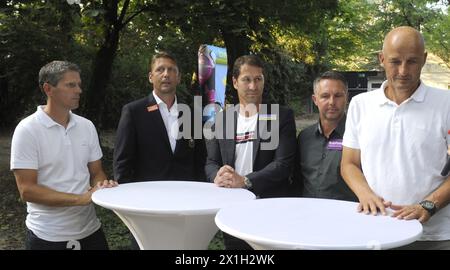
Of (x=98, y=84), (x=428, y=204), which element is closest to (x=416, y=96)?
(x=428, y=204)

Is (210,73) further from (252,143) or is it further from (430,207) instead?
(430,207)

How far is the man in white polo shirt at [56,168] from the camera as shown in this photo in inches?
101

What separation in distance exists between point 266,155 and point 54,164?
126cm

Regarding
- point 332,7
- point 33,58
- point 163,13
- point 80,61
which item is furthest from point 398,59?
point 80,61

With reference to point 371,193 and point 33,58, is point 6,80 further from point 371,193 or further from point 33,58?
point 371,193

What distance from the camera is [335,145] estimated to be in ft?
9.32

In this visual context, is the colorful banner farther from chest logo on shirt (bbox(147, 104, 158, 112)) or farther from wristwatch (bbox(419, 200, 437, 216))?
wristwatch (bbox(419, 200, 437, 216))

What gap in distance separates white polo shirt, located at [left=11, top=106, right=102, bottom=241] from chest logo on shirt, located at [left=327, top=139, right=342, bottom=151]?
1465 millimetres

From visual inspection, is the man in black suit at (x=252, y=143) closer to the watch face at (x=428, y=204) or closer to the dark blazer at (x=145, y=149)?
the dark blazer at (x=145, y=149)

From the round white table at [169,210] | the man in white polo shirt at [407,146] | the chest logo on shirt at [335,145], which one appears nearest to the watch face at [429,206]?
the man in white polo shirt at [407,146]

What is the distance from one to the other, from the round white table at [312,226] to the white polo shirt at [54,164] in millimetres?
981

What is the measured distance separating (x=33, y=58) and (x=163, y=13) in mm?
5388

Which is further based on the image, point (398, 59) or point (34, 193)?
point (34, 193)
